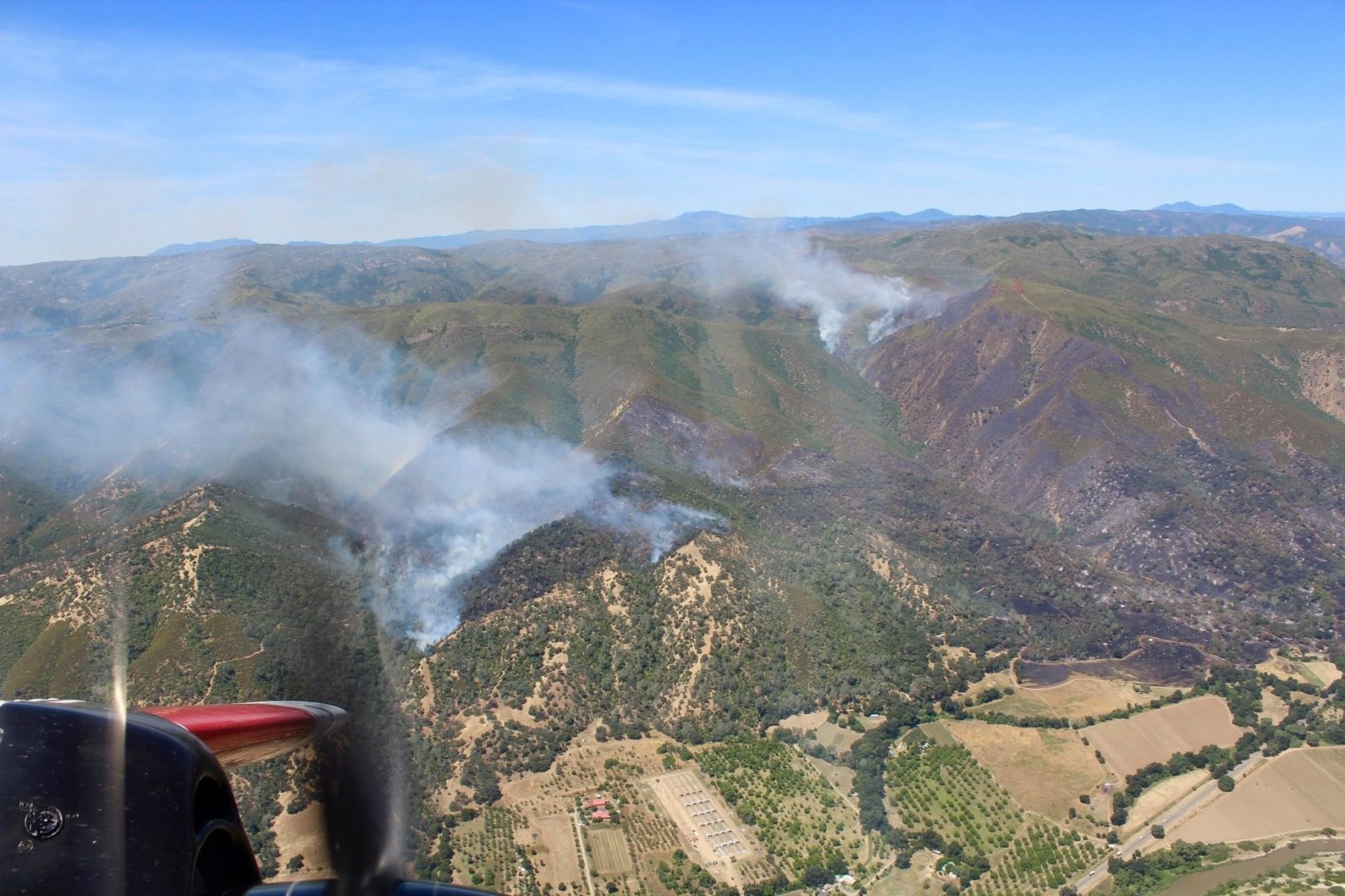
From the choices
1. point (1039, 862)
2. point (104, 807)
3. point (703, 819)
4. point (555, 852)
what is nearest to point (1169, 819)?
point (1039, 862)

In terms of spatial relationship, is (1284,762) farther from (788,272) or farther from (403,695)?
(788,272)

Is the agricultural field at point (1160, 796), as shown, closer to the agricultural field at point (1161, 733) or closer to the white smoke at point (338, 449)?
the agricultural field at point (1161, 733)

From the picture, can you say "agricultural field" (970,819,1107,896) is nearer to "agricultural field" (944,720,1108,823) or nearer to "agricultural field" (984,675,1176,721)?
"agricultural field" (944,720,1108,823)

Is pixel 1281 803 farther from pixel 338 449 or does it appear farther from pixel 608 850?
pixel 338 449

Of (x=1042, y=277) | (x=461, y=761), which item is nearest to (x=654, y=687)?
(x=461, y=761)

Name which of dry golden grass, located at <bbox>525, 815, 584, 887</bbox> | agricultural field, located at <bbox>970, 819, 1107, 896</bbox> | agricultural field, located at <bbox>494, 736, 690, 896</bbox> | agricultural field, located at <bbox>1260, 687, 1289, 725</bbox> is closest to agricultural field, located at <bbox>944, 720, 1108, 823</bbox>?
agricultural field, located at <bbox>970, 819, 1107, 896</bbox>
